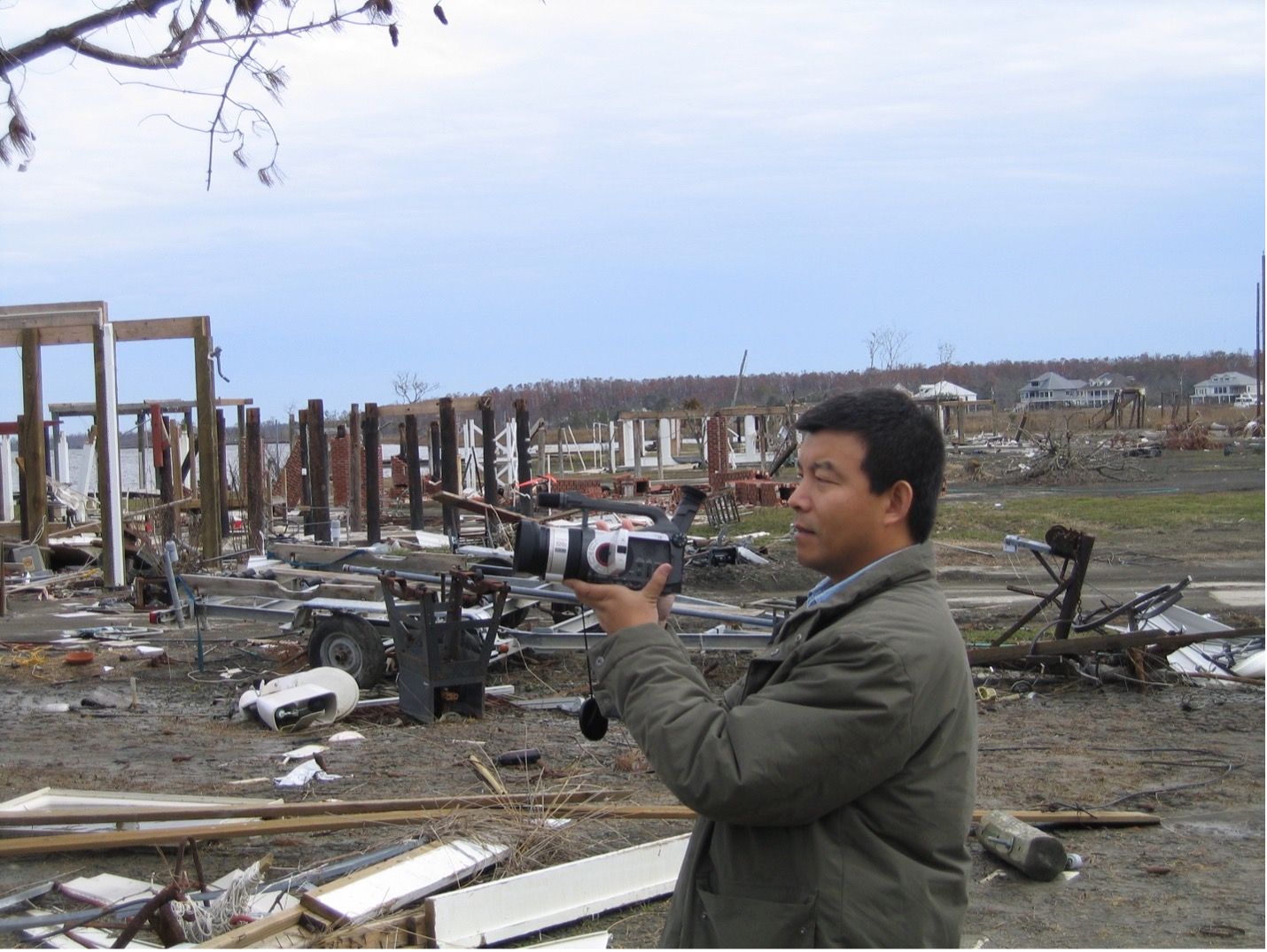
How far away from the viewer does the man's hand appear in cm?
212

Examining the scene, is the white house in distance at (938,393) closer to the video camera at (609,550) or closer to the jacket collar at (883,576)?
the video camera at (609,550)

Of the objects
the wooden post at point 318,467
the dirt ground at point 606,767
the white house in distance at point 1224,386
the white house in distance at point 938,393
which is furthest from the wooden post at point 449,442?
the white house in distance at point 1224,386

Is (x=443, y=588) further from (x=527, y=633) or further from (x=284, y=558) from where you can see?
(x=284, y=558)

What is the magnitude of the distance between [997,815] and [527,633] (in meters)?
4.61

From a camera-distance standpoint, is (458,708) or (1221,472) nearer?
(458,708)

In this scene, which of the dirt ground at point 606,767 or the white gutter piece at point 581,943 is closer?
the white gutter piece at point 581,943

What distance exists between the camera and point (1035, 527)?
20.6 meters

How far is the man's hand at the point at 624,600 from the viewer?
2.12 m

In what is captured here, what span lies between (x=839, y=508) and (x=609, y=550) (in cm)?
42

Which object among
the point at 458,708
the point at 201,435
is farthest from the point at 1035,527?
the point at 458,708

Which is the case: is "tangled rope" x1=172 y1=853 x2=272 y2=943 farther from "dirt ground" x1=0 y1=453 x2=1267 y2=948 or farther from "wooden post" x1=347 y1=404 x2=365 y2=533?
"wooden post" x1=347 y1=404 x2=365 y2=533

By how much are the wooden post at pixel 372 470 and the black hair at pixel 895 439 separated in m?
19.1

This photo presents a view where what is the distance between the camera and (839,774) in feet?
5.95

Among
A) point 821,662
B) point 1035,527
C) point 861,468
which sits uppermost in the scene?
point 861,468
